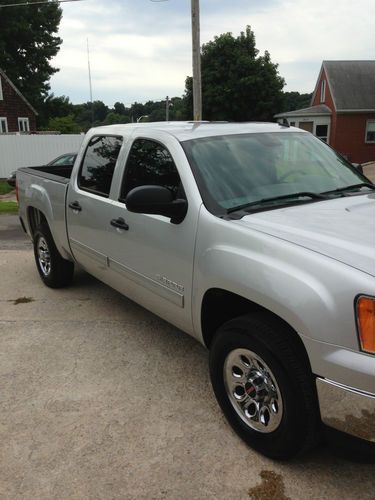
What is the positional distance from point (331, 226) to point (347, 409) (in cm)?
93

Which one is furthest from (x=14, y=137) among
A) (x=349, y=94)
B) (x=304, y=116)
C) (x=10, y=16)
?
(x=10, y=16)

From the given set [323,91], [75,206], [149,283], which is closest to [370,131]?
[323,91]

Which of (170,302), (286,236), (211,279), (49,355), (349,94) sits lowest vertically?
(49,355)

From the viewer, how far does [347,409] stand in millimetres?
2152

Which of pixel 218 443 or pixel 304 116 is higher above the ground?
pixel 304 116

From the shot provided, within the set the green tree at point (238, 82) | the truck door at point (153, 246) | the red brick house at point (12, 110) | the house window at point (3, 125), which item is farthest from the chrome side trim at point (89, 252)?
the green tree at point (238, 82)

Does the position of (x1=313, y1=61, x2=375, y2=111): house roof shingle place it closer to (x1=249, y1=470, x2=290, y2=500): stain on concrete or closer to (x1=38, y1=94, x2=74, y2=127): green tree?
(x1=38, y1=94, x2=74, y2=127): green tree

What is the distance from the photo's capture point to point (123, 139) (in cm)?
400

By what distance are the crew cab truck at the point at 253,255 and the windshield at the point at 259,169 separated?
11 mm

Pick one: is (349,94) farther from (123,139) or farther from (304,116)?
(123,139)

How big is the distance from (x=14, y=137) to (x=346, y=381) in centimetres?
2189

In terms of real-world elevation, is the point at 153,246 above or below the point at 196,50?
below

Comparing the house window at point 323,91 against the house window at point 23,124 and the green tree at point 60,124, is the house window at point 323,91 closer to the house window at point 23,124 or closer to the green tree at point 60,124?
the house window at point 23,124

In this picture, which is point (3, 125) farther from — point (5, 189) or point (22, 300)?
point (22, 300)
